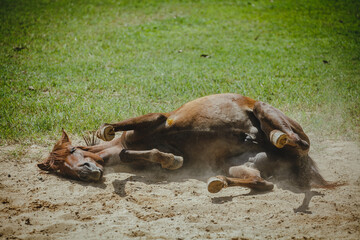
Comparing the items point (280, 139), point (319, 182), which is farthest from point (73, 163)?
point (319, 182)

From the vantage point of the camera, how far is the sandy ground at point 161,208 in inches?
133

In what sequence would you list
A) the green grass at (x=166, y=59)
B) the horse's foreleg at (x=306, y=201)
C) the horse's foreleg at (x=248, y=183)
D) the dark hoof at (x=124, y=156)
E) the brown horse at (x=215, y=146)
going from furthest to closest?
the green grass at (x=166, y=59)
the dark hoof at (x=124, y=156)
the brown horse at (x=215, y=146)
the horse's foreleg at (x=248, y=183)
the horse's foreleg at (x=306, y=201)

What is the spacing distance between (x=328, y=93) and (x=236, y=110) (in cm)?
380

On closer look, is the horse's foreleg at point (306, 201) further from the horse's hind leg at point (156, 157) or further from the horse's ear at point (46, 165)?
the horse's ear at point (46, 165)

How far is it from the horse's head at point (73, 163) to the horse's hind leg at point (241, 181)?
57.7 inches

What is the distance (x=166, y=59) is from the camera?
10070mm

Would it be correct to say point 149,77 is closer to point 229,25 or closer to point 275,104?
point 275,104

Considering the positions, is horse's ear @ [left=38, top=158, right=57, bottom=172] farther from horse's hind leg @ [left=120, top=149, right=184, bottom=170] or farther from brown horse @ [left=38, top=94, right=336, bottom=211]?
horse's hind leg @ [left=120, top=149, right=184, bottom=170]

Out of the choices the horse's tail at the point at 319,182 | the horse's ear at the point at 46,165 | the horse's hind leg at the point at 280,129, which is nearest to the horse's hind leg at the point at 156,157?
the horse's ear at the point at 46,165

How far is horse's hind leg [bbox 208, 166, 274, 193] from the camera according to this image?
387 centimetres

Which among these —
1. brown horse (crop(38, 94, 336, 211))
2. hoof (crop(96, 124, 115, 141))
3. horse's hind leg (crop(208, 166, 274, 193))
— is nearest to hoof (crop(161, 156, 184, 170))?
brown horse (crop(38, 94, 336, 211))

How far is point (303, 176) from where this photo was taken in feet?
14.7

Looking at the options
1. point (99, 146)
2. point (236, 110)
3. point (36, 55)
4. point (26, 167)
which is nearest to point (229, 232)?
point (236, 110)

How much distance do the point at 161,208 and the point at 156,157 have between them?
2.42 feet
